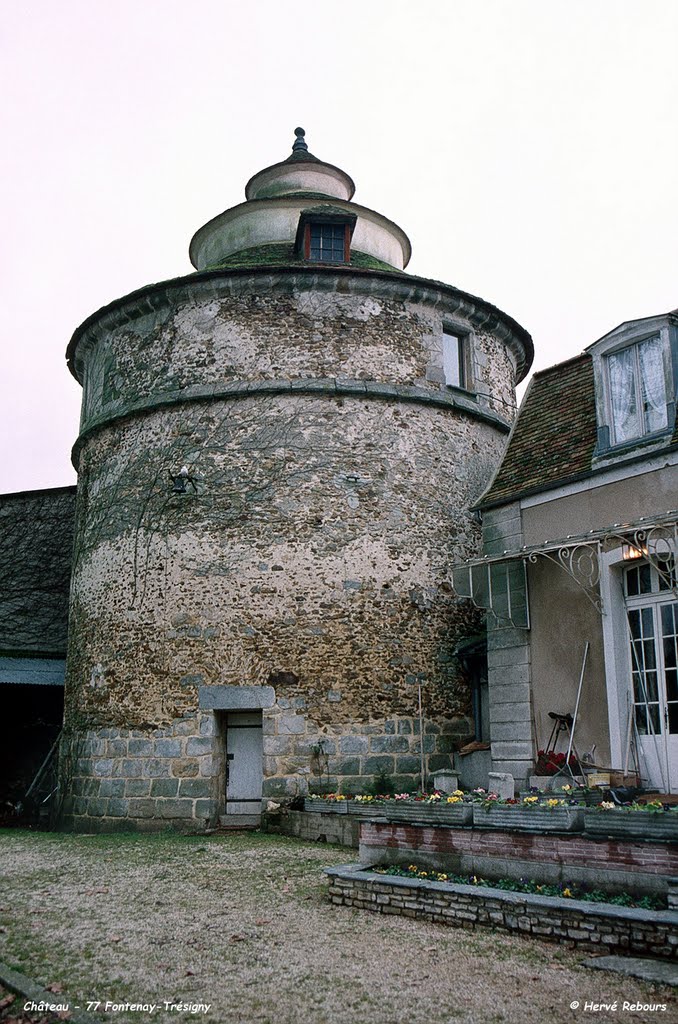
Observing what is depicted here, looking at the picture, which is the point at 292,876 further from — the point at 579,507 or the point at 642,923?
the point at 579,507

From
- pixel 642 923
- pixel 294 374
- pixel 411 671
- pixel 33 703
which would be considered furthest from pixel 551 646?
pixel 33 703

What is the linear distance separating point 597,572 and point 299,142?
13018mm

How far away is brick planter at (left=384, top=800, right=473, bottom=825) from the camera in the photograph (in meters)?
7.22

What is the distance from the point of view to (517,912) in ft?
20.0

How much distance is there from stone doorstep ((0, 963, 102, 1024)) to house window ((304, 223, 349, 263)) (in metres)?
11.3

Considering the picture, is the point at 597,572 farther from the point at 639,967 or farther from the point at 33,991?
the point at 33,991

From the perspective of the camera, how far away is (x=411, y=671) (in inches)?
481

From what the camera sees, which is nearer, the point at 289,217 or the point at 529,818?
the point at 529,818

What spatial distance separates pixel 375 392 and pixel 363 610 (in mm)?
3138

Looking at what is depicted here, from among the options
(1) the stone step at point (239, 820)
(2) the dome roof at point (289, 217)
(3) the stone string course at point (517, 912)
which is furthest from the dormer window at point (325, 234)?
(3) the stone string course at point (517, 912)

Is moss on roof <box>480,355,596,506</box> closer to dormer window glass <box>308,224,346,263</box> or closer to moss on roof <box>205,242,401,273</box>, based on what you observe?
moss on roof <box>205,242,401,273</box>

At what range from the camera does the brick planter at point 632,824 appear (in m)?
5.89

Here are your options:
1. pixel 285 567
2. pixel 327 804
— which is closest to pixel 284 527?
pixel 285 567

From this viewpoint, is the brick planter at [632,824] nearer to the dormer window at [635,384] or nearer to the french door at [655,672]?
the french door at [655,672]
